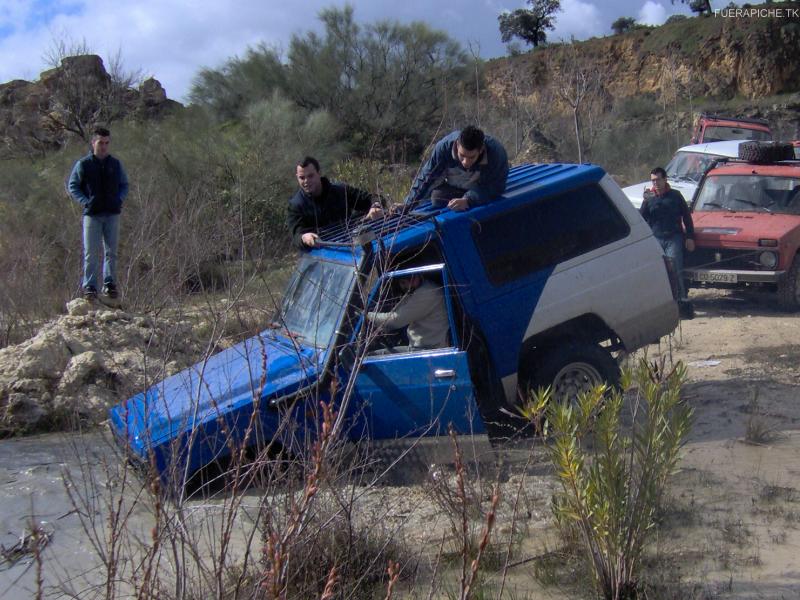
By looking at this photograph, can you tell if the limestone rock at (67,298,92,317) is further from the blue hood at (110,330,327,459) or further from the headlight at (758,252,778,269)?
the headlight at (758,252,778,269)

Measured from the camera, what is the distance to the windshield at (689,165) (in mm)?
14562

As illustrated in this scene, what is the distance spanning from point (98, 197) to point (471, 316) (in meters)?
4.76

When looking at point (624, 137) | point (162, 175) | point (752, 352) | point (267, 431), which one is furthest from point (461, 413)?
point (624, 137)

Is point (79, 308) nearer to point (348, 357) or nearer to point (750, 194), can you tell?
point (348, 357)

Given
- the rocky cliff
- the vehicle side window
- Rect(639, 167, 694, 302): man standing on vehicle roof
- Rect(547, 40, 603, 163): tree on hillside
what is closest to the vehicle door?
the vehicle side window

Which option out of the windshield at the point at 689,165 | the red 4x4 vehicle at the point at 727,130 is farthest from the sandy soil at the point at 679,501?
the red 4x4 vehicle at the point at 727,130

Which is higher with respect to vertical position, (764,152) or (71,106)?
(71,106)

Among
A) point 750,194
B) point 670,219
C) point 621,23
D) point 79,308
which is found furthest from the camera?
point 621,23

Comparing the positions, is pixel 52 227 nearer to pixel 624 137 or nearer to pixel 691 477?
pixel 691 477

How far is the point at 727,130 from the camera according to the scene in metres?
19.3

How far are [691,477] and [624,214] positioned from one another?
1961mm

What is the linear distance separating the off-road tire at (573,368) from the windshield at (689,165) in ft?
30.6

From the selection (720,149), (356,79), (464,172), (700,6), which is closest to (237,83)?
(356,79)

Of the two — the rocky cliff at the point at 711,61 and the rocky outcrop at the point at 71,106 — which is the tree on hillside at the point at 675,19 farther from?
the rocky outcrop at the point at 71,106
